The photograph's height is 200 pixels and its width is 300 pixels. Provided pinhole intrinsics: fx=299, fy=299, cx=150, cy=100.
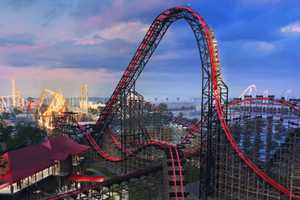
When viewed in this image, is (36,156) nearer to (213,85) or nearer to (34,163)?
(34,163)

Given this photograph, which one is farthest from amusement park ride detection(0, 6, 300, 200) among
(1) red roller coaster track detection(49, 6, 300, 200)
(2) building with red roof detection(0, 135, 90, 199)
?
(2) building with red roof detection(0, 135, 90, 199)

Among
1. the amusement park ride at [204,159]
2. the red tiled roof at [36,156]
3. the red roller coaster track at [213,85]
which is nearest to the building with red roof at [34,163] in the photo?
the red tiled roof at [36,156]

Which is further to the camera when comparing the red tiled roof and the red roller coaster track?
the red tiled roof

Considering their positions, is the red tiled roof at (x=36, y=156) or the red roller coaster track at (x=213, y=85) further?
the red tiled roof at (x=36, y=156)

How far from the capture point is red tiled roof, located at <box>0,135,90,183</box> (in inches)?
744

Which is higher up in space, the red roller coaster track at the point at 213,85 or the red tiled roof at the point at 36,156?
the red roller coaster track at the point at 213,85

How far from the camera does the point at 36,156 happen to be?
22031 millimetres

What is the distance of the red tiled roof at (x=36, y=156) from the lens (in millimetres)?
18891

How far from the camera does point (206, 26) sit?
21.1 metres

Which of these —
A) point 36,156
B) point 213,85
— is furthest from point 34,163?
point 213,85

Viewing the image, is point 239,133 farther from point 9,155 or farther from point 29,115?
point 29,115

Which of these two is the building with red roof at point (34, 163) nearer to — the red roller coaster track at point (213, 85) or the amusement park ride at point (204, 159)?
the amusement park ride at point (204, 159)

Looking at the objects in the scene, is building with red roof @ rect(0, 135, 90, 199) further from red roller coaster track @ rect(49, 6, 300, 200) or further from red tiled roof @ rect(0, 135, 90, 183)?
red roller coaster track @ rect(49, 6, 300, 200)

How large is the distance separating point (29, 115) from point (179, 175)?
9993 cm
